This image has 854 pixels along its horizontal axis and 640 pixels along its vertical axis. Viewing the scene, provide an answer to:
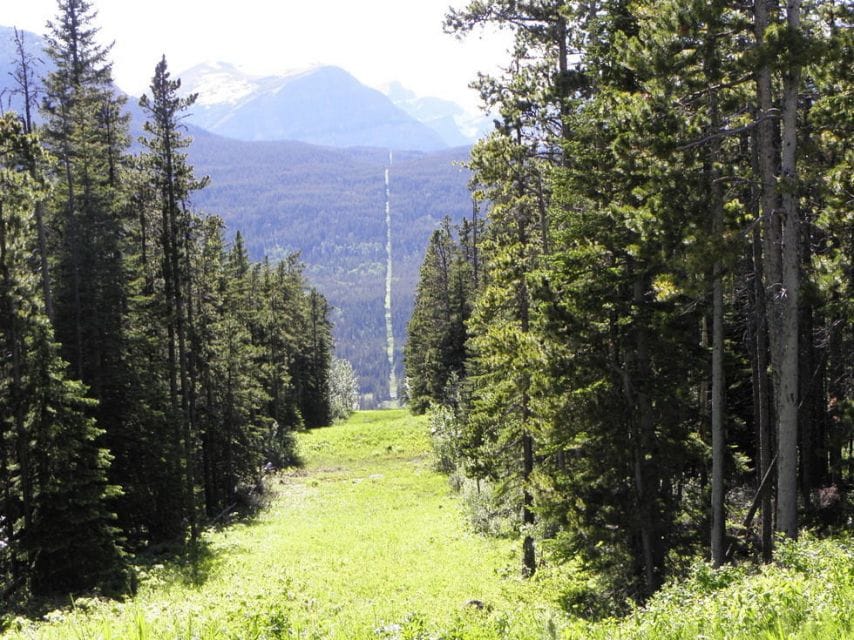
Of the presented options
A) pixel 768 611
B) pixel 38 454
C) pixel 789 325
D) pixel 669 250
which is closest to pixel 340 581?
pixel 38 454

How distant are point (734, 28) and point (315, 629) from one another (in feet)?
35.2

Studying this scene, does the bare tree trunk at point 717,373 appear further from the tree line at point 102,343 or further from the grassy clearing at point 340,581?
the tree line at point 102,343

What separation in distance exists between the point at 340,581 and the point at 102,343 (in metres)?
10.8

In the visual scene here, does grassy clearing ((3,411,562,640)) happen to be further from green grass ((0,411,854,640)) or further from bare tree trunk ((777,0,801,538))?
bare tree trunk ((777,0,801,538))

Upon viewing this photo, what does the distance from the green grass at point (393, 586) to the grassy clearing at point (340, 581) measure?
0.16 feet

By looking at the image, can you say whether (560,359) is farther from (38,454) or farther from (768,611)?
(38,454)

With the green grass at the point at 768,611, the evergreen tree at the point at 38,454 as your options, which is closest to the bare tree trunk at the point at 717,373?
the green grass at the point at 768,611

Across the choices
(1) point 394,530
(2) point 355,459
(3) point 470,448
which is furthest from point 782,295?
(2) point 355,459

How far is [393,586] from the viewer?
1964 centimetres

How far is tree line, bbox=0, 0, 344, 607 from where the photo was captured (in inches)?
690

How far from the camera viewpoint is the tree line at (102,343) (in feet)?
57.5

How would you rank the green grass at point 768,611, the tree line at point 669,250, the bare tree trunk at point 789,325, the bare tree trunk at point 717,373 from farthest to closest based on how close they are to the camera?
the bare tree trunk at point 717,373, the tree line at point 669,250, the bare tree trunk at point 789,325, the green grass at point 768,611

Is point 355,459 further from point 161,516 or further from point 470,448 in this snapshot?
point 470,448

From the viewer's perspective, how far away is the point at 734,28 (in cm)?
1170
